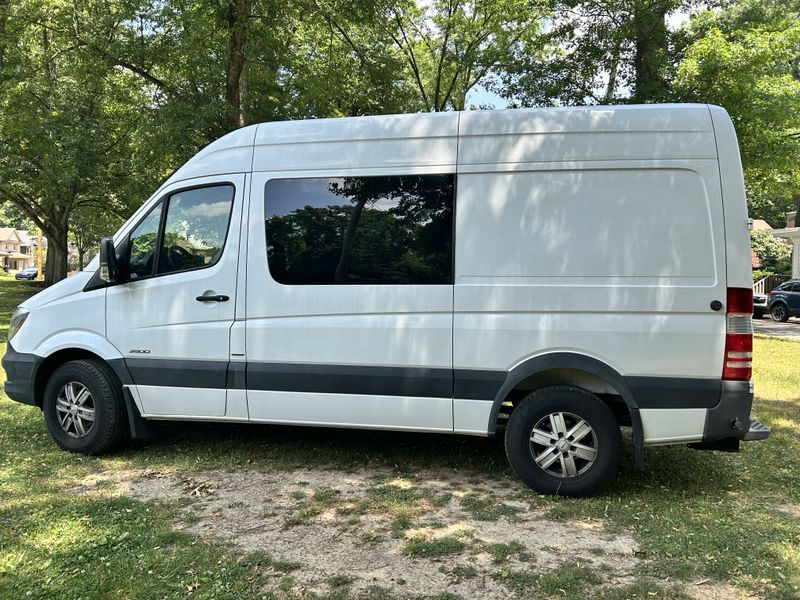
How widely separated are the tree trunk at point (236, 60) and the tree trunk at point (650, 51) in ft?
26.7

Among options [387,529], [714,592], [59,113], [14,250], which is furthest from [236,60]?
[14,250]

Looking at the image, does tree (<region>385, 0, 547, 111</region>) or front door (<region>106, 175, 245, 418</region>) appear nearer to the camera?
front door (<region>106, 175, 245, 418</region>)

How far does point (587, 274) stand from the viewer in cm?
416

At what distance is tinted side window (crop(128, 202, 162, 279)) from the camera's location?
5.04m

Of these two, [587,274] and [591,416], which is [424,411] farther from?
[587,274]

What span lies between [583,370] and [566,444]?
536 millimetres

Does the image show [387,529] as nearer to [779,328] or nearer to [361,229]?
[361,229]

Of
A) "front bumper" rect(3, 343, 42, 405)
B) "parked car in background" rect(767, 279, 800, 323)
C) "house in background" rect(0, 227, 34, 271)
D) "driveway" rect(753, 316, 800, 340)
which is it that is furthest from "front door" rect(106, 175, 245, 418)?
"house in background" rect(0, 227, 34, 271)

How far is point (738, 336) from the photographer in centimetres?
396

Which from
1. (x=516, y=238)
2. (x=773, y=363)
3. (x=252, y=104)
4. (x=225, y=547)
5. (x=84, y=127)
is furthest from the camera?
(x=84, y=127)

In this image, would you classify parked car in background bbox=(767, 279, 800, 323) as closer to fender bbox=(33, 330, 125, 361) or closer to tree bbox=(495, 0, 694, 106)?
tree bbox=(495, 0, 694, 106)

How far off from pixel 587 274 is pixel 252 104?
10.8 m

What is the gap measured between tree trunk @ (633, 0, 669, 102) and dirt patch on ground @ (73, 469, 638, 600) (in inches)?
439

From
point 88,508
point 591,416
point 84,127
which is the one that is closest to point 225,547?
point 88,508
